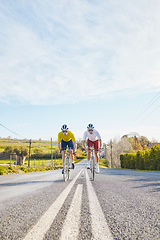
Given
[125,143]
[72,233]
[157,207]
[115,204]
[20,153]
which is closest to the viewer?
[72,233]

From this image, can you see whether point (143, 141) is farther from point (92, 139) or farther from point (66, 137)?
point (66, 137)

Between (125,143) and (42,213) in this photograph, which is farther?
(125,143)

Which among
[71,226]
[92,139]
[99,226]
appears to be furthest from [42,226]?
[92,139]

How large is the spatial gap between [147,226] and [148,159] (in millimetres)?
25670

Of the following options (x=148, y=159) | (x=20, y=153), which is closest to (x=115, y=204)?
(x=148, y=159)

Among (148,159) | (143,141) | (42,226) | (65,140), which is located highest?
(143,141)

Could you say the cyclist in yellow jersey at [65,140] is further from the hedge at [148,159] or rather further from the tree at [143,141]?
the tree at [143,141]

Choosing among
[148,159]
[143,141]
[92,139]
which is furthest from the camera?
[143,141]

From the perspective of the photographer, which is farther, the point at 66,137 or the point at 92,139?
the point at 92,139

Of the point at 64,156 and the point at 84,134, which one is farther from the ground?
the point at 84,134

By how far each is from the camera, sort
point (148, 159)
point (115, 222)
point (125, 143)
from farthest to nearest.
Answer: point (125, 143) → point (148, 159) → point (115, 222)

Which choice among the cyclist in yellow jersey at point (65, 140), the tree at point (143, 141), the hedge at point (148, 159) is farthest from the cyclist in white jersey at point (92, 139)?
the tree at point (143, 141)

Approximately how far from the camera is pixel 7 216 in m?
2.57

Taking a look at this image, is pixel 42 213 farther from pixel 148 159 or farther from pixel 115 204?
pixel 148 159
